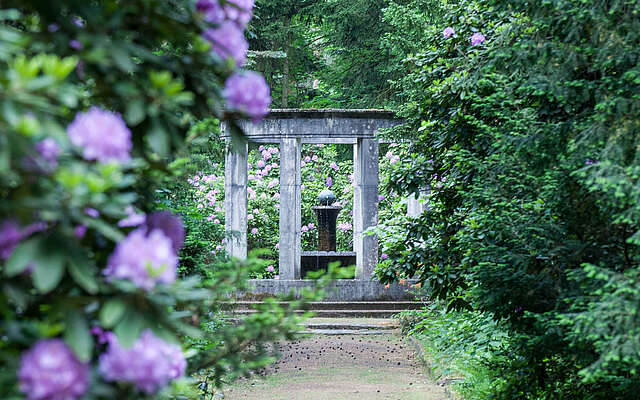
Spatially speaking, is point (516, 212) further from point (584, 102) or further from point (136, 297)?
point (136, 297)

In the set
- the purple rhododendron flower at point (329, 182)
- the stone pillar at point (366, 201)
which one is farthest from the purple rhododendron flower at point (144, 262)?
the purple rhododendron flower at point (329, 182)

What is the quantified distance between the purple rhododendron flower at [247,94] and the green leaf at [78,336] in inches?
23.4

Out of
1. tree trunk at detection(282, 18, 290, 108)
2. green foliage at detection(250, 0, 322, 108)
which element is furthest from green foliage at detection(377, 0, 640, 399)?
tree trunk at detection(282, 18, 290, 108)

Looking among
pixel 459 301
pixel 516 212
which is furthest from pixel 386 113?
pixel 516 212

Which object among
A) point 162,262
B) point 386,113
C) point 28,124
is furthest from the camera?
point 386,113

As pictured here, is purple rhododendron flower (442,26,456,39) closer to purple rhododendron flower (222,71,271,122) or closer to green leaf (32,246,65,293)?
purple rhododendron flower (222,71,271,122)

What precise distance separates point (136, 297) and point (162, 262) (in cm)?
9

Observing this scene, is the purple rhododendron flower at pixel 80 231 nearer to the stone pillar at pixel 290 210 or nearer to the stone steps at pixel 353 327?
the stone steps at pixel 353 327

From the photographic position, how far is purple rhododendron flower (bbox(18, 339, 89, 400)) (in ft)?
3.49

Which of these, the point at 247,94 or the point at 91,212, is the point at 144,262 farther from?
the point at 247,94

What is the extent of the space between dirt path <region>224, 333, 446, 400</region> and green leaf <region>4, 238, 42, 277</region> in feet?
16.9

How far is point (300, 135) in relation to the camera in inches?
512

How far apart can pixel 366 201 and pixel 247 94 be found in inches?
450

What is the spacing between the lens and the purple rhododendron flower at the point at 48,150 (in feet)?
3.79
